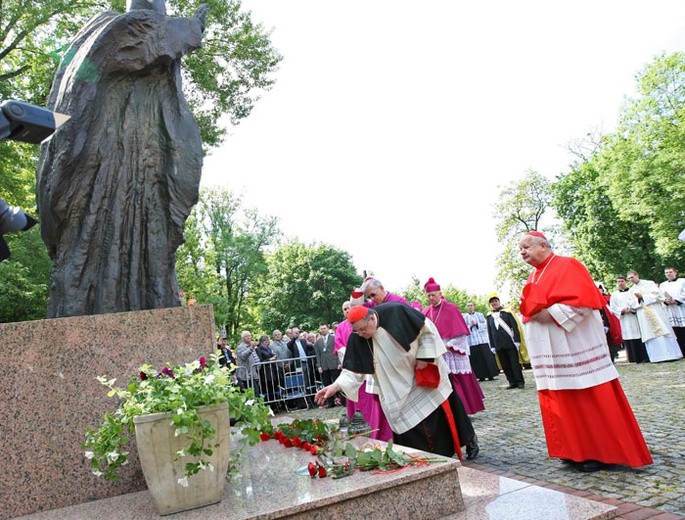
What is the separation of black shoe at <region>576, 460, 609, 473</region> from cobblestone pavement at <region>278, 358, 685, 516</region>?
0.20 ft

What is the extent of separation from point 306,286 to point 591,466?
41.2 meters

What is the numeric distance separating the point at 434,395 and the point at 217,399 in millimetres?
2315

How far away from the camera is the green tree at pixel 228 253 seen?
127ft

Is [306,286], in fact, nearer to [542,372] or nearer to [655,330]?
[655,330]

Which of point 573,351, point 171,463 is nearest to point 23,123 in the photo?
point 171,463

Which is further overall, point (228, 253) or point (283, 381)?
point (228, 253)

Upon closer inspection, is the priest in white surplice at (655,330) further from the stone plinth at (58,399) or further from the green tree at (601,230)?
the green tree at (601,230)

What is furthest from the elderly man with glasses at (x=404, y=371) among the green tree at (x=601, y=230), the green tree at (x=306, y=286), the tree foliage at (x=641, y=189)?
the green tree at (x=306, y=286)

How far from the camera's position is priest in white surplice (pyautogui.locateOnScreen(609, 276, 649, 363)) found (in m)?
13.7

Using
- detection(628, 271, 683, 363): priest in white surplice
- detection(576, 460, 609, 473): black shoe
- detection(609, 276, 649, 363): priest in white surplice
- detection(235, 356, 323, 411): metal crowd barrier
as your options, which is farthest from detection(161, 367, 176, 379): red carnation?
detection(609, 276, 649, 363): priest in white surplice

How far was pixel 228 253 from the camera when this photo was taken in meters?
41.6

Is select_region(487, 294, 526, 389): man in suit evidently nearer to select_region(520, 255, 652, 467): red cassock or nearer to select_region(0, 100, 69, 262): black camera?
select_region(520, 255, 652, 467): red cassock

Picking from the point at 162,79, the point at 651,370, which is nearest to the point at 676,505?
the point at 162,79

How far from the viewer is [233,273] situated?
4278 cm
